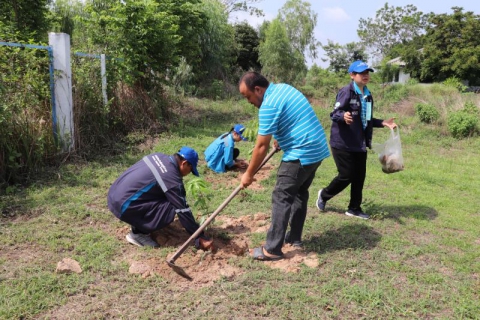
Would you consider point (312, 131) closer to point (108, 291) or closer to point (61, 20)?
point (108, 291)

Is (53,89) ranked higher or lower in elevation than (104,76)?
lower

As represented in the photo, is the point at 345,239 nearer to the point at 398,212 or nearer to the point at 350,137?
the point at 350,137

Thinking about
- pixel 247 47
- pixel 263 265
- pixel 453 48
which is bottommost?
pixel 263 265

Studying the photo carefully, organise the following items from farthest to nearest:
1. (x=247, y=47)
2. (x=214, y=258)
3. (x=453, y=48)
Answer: (x=453, y=48) → (x=247, y=47) → (x=214, y=258)

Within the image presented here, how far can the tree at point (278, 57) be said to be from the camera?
66.0ft

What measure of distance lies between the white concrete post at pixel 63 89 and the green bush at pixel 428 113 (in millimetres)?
9390

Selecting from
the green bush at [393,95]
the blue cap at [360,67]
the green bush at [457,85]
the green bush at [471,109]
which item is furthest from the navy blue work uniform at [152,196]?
the green bush at [457,85]

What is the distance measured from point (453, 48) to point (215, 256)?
31255 millimetres

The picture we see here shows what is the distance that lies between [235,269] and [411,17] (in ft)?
158

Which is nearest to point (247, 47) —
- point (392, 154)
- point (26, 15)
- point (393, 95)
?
point (393, 95)

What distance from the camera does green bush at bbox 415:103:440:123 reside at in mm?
10617

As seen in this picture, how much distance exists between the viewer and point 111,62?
7.18 metres

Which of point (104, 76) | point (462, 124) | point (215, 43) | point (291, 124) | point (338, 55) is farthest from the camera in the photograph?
point (338, 55)

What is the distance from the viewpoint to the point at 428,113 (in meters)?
10.7
